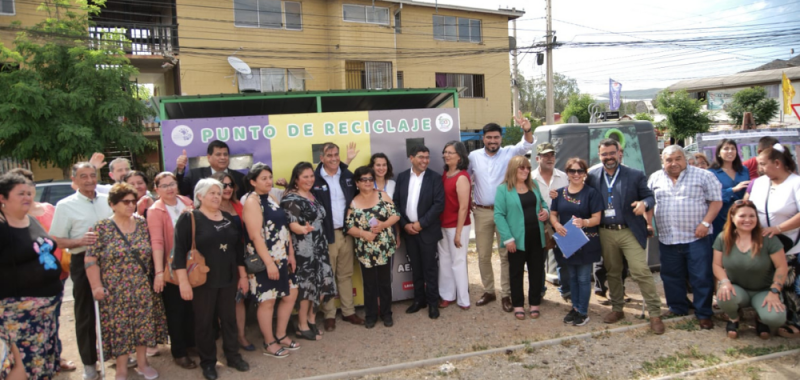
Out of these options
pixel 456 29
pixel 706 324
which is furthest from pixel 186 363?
pixel 456 29

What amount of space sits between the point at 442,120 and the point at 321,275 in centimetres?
243

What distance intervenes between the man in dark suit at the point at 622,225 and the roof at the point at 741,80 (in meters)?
27.8

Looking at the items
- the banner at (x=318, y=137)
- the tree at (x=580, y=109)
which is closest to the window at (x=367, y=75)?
the tree at (x=580, y=109)

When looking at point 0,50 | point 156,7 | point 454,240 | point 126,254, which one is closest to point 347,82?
point 156,7

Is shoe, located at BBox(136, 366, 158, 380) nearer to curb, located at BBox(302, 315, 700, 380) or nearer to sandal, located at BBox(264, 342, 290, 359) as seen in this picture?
sandal, located at BBox(264, 342, 290, 359)

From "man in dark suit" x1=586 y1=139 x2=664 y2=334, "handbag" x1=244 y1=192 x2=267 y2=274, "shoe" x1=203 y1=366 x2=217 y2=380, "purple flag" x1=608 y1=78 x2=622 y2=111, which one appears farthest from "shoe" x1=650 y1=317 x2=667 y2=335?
"purple flag" x1=608 y1=78 x2=622 y2=111

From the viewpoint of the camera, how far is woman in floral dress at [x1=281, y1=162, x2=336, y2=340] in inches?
190

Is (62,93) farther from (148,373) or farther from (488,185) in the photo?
(488,185)

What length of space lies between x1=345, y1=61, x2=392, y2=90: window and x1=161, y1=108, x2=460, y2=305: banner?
15.3 m

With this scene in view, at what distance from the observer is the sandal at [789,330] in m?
4.60

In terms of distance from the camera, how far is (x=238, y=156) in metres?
5.56

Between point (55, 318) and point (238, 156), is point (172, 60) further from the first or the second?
point (55, 318)

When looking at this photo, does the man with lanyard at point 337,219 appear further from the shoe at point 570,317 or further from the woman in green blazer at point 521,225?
the shoe at point 570,317

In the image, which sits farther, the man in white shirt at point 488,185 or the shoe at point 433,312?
the man in white shirt at point 488,185
